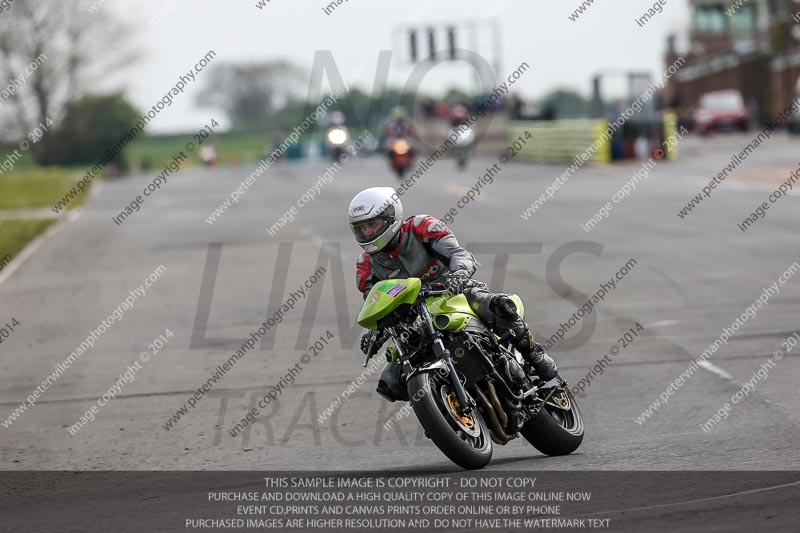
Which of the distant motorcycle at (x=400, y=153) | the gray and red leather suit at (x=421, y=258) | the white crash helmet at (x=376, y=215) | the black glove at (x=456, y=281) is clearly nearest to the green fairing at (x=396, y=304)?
the black glove at (x=456, y=281)

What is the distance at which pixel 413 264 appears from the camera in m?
7.76

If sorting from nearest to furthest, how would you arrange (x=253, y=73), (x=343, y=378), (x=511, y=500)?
(x=511, y=500) < (x=343, y=378) < (x=253, y=73)

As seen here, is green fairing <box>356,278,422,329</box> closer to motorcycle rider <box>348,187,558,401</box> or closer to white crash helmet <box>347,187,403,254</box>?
motorcycle rider <box>348,187,558,401</box>

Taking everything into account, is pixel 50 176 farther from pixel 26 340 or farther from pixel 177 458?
pixel 177 458

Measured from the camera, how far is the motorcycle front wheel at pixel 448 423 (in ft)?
22.7

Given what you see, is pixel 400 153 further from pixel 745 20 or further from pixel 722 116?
pixel 745 20

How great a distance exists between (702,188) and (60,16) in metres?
67.5

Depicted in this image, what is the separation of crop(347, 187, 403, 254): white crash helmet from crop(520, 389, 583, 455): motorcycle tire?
1.28 metres

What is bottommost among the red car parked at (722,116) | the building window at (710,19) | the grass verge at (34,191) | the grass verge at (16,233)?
the building window at (710,19)

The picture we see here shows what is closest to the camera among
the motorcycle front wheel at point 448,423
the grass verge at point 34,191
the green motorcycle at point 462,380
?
the motorcycle front wheel at point 448,423

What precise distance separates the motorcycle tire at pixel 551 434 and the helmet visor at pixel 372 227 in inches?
52.0

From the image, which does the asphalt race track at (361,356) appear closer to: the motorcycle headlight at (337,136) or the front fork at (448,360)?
the front fork at (448,360)

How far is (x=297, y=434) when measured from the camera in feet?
29.4

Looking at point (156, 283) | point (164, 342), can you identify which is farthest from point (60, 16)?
point (164, 342)
